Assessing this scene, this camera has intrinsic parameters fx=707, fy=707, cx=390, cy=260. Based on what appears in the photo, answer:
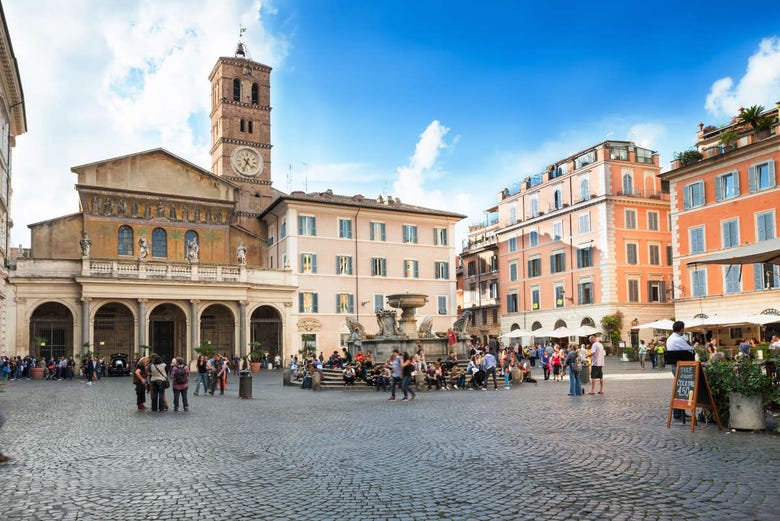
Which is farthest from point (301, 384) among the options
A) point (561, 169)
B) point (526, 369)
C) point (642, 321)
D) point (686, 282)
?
point (561, 169)

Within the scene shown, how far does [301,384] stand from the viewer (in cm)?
2730

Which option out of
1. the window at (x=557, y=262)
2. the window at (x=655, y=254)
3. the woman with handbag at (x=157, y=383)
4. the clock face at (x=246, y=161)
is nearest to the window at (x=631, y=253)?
the window at (x=655, y=254)

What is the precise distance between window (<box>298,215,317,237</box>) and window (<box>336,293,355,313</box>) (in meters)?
4.56

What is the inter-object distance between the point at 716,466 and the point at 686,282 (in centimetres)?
3447

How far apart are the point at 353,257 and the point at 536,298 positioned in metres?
15.4

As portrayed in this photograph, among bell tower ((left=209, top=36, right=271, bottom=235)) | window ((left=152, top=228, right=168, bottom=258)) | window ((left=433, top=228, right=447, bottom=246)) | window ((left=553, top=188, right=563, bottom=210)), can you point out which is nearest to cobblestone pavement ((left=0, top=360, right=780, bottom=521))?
window ((left=152, top=228, right=168, bottom=258))

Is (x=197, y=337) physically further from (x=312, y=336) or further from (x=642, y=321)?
(x=642, y=321)

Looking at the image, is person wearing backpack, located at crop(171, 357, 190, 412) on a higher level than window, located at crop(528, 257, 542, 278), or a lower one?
lower

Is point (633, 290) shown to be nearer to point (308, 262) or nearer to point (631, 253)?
point (631, 253)

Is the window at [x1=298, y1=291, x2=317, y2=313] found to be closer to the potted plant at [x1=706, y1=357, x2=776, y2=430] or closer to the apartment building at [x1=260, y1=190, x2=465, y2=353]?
the apartment building at [x1=260, y1=190, x2=465, y2=353]

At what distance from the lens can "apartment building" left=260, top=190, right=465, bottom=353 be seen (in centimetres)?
4631

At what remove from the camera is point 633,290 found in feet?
157

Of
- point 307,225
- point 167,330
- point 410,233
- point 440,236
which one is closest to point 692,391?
point 307,225

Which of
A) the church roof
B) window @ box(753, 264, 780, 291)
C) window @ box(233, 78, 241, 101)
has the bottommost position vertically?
window @ box(753, 264, 780, 291)
